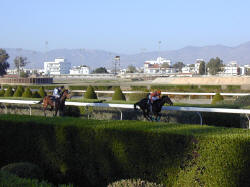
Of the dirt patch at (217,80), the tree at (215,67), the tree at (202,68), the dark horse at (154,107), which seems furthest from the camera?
the tree at (202,68)

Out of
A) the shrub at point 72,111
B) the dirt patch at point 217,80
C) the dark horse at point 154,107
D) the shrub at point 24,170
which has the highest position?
the dirt patch at point 217,80

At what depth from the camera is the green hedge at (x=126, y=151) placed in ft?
15.7

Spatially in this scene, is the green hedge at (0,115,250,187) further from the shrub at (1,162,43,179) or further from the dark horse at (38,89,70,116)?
the dark horse at (38,89,70,116)

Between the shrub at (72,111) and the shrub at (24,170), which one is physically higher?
the shrub at (72,111)

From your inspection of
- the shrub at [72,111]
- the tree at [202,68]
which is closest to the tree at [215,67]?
the tree at [202,68]

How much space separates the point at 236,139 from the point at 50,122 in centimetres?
300

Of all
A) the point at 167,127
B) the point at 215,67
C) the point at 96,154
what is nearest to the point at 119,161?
the point at 96,154

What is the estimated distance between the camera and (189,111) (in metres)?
10.4

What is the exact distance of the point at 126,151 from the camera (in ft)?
18.0

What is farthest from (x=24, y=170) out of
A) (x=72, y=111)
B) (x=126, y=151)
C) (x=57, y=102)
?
(x=72, y=111)

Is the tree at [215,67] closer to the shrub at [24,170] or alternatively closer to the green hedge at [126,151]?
the green hedge at [126,151]

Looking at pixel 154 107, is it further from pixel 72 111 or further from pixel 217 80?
pixel 217 80

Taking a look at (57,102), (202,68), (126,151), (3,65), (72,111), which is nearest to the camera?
(126,151)

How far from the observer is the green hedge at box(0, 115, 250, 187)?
478 cm
